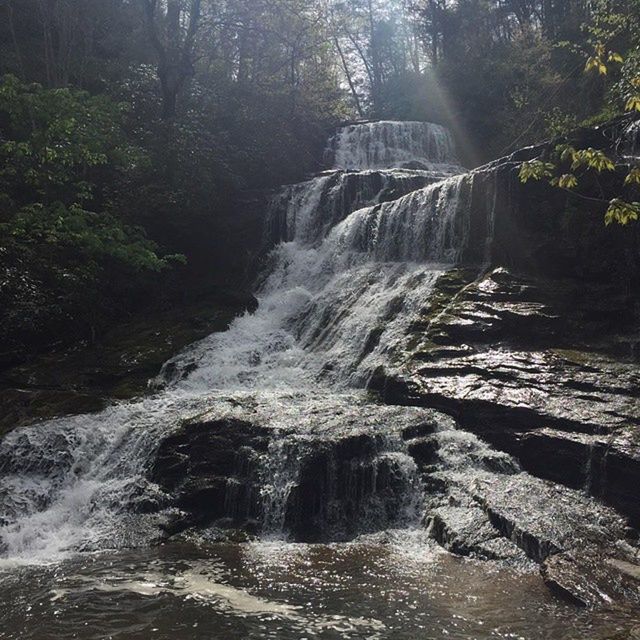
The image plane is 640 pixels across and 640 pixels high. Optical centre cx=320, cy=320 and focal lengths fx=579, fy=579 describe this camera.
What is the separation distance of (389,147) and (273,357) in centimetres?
1588

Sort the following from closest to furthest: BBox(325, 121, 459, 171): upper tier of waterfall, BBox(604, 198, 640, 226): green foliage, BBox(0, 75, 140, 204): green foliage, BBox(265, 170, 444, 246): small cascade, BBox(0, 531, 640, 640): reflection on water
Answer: BBox(604, 198, 640, 226): green foliage < BBox(0, 531, 640, 640): reflection on water < BBox(0, 75, 140, 204): green foliage < BBox(265, 170, 444, 246): small cascade < BBox(325, 121, 459, 171): upper tier of waterfall

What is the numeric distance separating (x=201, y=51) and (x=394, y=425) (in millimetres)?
23324

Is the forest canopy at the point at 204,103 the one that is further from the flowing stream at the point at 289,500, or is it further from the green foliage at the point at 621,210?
the flowing stream at the point at 289,500

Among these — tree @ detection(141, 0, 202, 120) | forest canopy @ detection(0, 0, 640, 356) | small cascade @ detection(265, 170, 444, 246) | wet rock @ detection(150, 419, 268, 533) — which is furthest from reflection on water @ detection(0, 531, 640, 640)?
tree @ detection(141, 0, 202, 120)

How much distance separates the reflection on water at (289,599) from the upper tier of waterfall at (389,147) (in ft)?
68.6

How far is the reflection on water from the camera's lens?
4.79m

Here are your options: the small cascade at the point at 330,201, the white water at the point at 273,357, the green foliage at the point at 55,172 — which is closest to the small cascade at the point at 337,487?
the white water at the point at 273,357

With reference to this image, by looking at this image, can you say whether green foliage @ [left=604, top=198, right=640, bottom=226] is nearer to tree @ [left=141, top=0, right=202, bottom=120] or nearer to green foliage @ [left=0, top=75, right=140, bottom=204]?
green foliage @ [left=0, top=75, right=140, bottom=204]

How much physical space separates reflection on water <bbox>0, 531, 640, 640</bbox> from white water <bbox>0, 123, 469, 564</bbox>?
1317 millimetres

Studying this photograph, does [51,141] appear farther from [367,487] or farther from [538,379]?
[538,379]

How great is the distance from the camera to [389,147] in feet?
86.3

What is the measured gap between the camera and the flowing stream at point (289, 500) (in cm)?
507

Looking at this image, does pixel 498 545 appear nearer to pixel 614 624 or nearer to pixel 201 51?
pixel 614 624

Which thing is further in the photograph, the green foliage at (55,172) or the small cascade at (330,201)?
the small cascade at (330,201)
